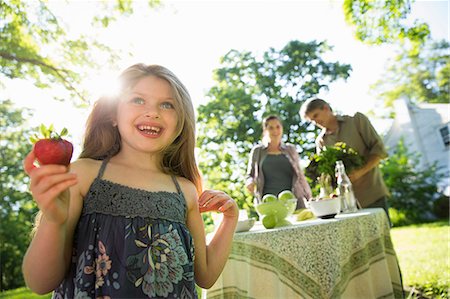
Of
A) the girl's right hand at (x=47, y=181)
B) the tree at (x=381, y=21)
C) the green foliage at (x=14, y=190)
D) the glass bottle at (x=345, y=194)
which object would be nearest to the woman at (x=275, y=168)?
the glass bottle at (x=345, y=194)

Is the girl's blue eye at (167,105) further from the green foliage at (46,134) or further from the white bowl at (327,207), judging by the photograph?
the white bowl at (327,207)

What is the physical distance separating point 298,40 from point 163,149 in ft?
53.2

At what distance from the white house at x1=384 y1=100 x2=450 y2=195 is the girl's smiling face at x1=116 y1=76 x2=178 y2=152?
24759 mm

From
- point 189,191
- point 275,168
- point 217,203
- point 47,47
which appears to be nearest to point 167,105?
point 189,191

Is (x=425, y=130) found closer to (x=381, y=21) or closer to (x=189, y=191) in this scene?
(x=381, y=21)

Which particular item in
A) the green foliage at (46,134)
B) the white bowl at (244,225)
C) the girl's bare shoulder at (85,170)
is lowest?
the white bowl at (244,225)

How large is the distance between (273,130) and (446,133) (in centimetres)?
2281

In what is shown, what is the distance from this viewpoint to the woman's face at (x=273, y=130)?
536 cm

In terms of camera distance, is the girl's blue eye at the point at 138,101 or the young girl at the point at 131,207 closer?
the young girl at the point at 131,207

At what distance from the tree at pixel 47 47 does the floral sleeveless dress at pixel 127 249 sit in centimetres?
902

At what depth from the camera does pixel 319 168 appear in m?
3.25

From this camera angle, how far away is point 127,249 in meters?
1.35

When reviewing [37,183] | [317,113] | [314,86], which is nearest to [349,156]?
[317,113]

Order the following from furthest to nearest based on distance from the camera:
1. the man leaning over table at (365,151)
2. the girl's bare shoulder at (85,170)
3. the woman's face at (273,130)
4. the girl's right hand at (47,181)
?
1. the woman's face at (273,130)
2. the man leaning over table at (365,151)
3. the girl's bare shoulder at (85,170)
4. the girl's right hand at (47,181)
